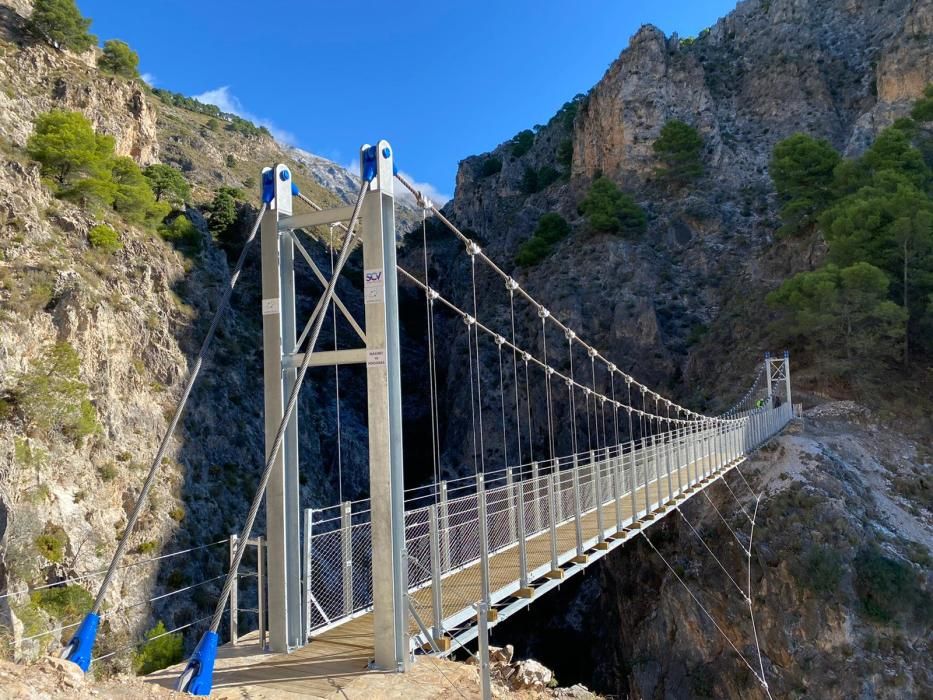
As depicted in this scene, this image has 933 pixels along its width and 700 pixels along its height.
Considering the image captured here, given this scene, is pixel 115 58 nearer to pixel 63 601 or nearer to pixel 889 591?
pixel 63 601

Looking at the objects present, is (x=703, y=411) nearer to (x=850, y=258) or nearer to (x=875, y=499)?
(x=850, y=258)

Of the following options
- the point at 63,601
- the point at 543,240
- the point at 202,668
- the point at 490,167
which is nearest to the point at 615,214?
the point at 543,240

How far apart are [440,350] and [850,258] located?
15642 millimetres

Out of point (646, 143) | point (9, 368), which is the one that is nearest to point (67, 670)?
point (9, 368)

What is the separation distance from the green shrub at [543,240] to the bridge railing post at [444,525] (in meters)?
24.6

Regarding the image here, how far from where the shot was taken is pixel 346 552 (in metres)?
3.49

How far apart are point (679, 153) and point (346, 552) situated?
29.4 m

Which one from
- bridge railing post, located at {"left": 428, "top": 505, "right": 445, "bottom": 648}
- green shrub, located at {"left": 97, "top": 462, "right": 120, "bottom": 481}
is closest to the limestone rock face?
green shrub, located at {"left": 97, "top": 462, "right": 120, "bottom": 481}

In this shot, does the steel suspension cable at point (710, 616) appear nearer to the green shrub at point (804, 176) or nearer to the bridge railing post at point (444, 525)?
the bridge railing post at point (444, 525)

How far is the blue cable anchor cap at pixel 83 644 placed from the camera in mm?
2596

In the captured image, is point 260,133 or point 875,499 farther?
point 260,133

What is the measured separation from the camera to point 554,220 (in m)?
29.1

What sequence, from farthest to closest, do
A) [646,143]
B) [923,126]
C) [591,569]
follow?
[646,143] < [923,126] < [591,569]

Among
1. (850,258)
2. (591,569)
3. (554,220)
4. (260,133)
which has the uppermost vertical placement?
(260,133)
